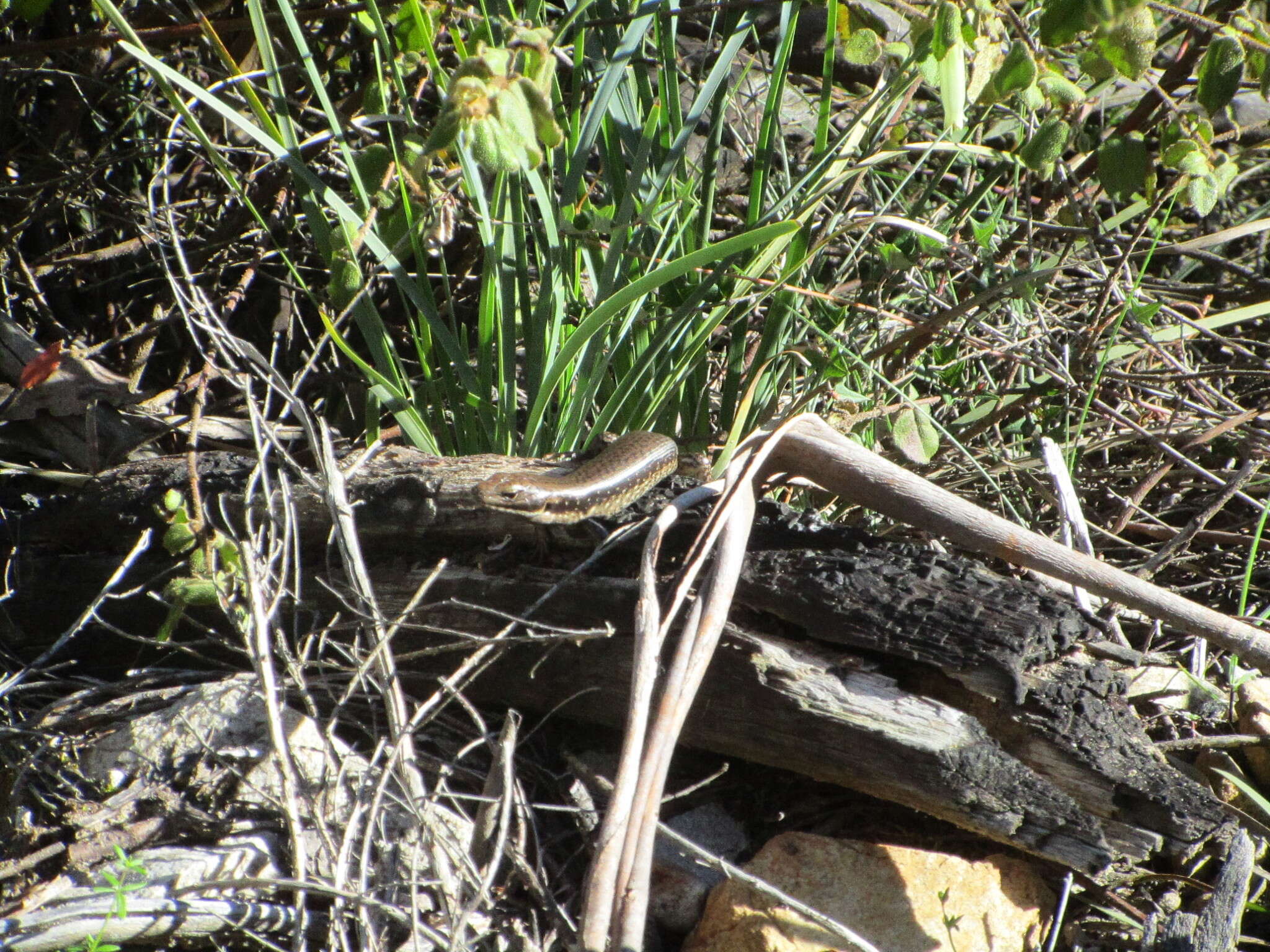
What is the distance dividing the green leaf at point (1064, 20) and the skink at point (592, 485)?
1.23 m

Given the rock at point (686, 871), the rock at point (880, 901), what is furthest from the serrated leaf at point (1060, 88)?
the rock at point (686, 871)

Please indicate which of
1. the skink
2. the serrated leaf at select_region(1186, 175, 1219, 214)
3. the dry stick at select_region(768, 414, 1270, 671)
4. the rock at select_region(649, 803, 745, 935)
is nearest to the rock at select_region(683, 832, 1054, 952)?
the rock at select_region(649, 803, 745, 935)

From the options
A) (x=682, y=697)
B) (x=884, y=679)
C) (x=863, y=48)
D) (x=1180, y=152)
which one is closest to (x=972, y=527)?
(x=884, y=679)

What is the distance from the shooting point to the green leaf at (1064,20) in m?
1.51

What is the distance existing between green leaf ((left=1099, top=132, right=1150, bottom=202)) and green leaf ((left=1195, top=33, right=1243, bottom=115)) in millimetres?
293

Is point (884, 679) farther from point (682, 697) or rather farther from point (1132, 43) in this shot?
point (1132, 43)

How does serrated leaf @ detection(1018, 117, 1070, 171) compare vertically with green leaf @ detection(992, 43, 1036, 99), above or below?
below

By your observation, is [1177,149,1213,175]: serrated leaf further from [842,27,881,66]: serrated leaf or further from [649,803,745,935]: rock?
[649,803,745,935]: rock

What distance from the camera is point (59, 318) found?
12.1 ft

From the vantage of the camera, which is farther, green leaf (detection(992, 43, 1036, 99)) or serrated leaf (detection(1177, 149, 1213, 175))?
serrated leaf (detection(1177, 149, 1213, 175))

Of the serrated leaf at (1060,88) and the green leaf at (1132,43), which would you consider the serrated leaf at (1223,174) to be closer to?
the serrated leaf at (1060,88)

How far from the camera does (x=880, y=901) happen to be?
5.85 ft

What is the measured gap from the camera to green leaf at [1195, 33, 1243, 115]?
160 cm

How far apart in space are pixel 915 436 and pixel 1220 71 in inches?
36.4
